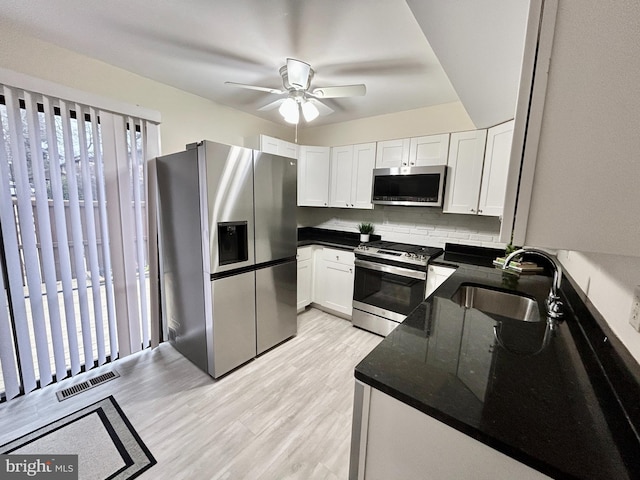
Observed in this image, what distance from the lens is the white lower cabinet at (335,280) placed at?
3.10m

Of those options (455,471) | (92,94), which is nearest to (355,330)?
(455,471)

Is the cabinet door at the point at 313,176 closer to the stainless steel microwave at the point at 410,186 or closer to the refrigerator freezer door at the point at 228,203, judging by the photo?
the stainless steel microwave at the point at 410,186

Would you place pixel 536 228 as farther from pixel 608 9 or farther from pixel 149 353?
pixel 149 353

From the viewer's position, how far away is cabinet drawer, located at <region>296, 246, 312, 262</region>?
10.3 feet

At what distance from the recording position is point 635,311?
0.73 m

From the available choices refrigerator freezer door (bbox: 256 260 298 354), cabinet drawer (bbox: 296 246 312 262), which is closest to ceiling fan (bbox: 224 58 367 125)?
refrigerator freezer door (bbox: 256 260 298 354)

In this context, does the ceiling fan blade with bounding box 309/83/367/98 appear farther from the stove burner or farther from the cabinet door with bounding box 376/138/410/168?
the stove burner

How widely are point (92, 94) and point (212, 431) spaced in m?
2.56

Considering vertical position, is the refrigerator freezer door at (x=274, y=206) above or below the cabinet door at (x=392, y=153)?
below

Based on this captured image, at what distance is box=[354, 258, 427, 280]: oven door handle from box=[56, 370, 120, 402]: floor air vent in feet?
8.02

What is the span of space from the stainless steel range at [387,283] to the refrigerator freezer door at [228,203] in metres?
1.30

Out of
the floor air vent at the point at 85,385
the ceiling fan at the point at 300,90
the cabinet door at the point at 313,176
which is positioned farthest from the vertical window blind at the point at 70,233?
the cabinet door at the point at 313,176

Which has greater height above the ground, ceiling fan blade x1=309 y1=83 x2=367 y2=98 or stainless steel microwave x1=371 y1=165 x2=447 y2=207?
ceiling fan blade x1=309 y1=83 x2=367 y2=98

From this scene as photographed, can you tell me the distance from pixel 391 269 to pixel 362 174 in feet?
4.00
